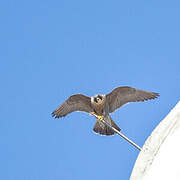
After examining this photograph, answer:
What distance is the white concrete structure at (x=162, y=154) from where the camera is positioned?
4895 millimetres

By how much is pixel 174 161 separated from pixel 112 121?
4.74 metres

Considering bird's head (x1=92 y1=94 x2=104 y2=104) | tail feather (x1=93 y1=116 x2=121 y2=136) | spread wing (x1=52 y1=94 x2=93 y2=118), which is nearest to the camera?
bird's head (x1=92 y1=94 x2=104 y2=104)

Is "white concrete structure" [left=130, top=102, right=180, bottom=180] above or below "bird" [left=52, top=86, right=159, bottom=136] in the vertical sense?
below

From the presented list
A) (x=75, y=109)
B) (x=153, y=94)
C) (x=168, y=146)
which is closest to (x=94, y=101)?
(x=75, y=109)

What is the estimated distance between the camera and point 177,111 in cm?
588

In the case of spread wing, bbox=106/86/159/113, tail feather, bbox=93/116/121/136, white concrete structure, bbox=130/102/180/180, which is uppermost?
spread wing, bbox=106/86/159/113

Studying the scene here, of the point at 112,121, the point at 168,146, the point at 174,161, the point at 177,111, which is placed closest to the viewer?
the point at 174,161

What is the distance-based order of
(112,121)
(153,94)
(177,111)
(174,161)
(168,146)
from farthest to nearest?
1. (112,121)
2. (153,94)
3. (177,111)
4. (168,146)
5. (174,161)

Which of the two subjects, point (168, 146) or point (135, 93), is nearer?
point (168, 146)

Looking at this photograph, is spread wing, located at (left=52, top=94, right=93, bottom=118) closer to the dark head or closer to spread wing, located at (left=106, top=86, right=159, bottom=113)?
the dark head

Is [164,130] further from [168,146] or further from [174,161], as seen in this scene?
[174,161]

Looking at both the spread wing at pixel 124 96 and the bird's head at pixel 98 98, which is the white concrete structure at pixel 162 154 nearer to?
the spread wing at pixel 124 96

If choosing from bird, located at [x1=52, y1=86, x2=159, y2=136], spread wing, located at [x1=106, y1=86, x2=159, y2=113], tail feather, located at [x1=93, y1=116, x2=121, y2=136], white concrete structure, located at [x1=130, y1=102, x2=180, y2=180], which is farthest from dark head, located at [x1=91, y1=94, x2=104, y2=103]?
white concrete structure, located at [x1=130, y1=102, x2=180, y2=180]

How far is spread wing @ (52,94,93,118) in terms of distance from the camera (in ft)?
31.0
